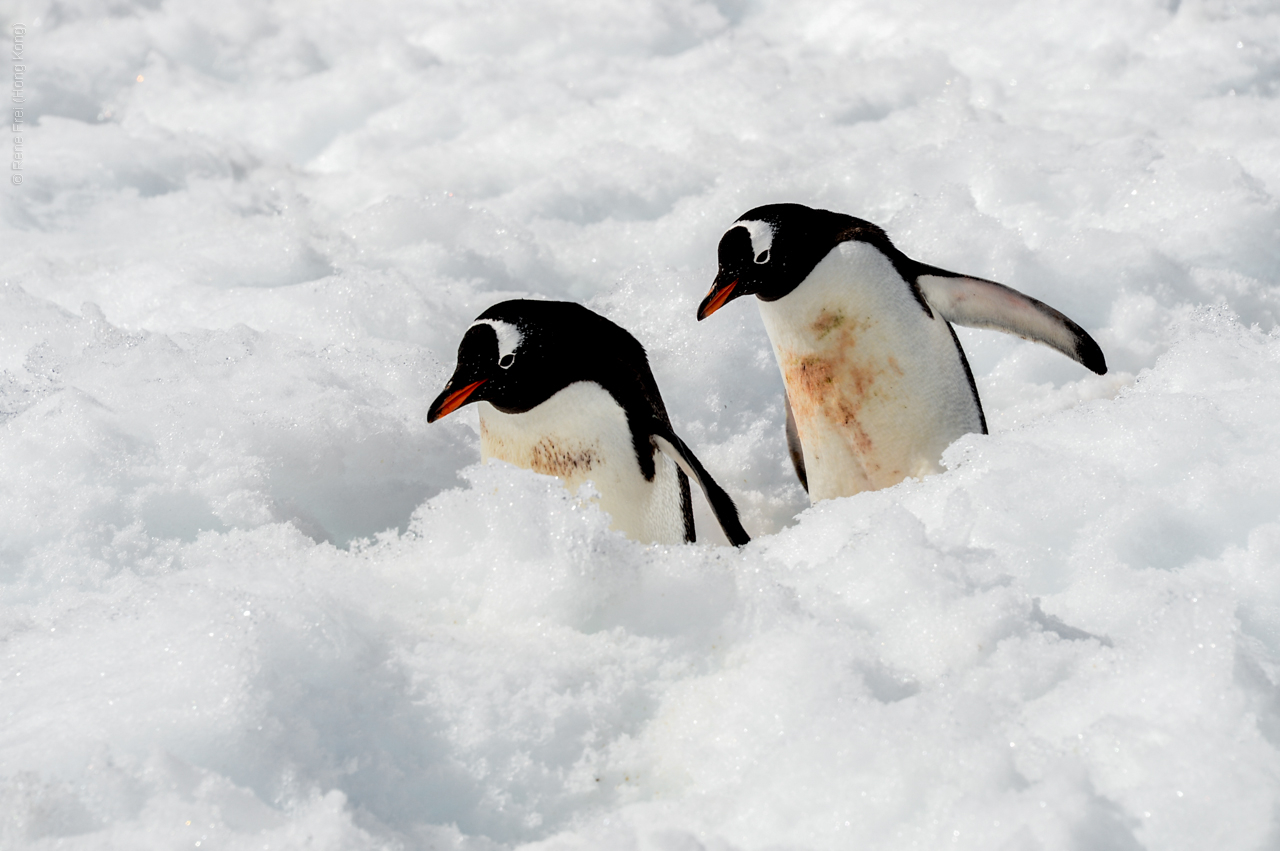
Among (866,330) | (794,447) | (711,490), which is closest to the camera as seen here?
(711,490)

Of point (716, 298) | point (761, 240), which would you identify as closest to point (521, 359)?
point (716, 298)

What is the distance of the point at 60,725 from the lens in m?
0.99

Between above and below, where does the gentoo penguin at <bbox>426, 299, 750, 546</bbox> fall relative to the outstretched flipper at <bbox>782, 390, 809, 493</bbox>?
above

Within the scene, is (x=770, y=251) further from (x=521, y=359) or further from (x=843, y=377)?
(x=521, y=359)

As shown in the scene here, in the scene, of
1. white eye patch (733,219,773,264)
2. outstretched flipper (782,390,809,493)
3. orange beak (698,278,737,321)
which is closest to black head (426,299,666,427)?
orange beak (698,278,737,321)

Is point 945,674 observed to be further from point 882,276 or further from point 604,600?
point 882,276

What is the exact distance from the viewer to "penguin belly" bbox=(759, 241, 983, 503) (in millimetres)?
2201

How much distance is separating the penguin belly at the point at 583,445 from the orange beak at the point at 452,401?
14 cm

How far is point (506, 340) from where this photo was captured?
1.98 metres

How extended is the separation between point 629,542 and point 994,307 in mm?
1351

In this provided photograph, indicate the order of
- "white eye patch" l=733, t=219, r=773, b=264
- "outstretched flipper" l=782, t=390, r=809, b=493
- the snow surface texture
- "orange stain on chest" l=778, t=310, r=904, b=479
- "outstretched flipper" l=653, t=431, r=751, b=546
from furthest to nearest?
1. "outstretched flipper" l=782, t=390, r=809, b=493
2. "orange stain on chest" l=778, t=310, r=904, b=479
3. "white eye patch" l=733, t=219, r=773, b=264
4. "outstretched flipper" l=653, t=431, r=751, b=546
5. the snow surface texture

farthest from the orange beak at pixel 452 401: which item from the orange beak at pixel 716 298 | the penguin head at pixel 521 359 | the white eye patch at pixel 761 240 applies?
the white eye patch at pixel 761 240

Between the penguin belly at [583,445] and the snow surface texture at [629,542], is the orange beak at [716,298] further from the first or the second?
the snow surface texture at [629,542]

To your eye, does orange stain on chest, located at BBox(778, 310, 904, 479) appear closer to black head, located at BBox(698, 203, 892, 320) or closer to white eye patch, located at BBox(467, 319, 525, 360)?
black head, located at BBox(698, 203, 892, 320)
